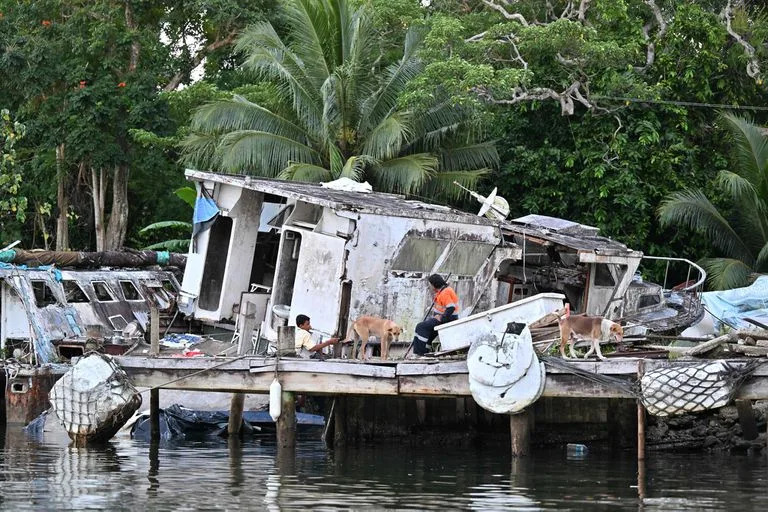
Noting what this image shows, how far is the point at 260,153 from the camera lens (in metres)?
28.2

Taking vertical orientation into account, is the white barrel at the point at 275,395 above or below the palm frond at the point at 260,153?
below

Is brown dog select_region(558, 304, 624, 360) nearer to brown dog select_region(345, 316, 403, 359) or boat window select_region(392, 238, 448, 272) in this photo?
brown dog select_region(345, 316, 403, 359)

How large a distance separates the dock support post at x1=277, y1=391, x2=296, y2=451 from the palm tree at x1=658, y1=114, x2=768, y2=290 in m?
10.6

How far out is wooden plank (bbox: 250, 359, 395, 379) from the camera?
696 inches

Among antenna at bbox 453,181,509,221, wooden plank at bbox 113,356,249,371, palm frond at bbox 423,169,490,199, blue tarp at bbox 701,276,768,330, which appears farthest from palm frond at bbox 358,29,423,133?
wooden plank at bbox 113,356,249,371

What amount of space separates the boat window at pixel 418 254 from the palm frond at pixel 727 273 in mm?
8150

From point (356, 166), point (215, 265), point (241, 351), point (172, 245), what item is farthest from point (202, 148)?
point (241, 351)

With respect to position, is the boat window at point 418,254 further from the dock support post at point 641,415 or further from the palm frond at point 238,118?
the palm frond at point 238,118

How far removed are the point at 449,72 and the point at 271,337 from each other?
7.77 meters

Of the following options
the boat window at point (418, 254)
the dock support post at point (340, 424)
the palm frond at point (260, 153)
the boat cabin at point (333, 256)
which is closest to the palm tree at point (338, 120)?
the palm frond at point (260, 153)

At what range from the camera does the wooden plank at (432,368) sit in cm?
1719

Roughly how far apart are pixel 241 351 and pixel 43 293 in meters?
5.47

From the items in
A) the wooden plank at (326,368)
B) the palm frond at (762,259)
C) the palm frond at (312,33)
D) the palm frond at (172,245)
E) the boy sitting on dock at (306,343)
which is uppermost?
the palm frond at (312,33)

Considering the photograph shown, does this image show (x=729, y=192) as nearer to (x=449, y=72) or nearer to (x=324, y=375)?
(x=449, y=72)
